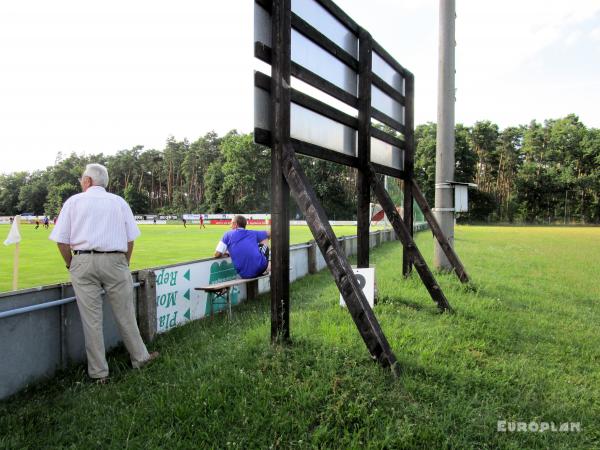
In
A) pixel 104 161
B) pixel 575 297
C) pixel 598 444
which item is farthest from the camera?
pixel 104 161

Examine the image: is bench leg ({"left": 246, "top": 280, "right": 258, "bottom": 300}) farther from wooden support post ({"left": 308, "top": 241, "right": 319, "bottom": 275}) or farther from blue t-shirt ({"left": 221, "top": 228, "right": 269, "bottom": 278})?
wooden support post ({"left": 308, "top": 241, "right": 319, "bottom": 275})

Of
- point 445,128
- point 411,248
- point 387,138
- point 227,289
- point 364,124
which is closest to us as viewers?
point 364,124

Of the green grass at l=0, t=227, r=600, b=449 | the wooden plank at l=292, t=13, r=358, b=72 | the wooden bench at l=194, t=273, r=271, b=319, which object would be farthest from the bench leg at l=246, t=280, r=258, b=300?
the wooden plank at l=292, t=13, r=358, b=72

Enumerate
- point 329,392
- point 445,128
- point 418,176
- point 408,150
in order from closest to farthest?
point 329,392 < point 408,150 < point 445,128 < point 418,176

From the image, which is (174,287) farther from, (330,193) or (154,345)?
(330,193)

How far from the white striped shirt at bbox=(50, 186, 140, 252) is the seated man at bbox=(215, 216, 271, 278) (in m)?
3.18

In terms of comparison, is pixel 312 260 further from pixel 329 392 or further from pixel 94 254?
pixel 329 392

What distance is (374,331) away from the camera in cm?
372

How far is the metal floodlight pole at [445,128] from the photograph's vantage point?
8.70m

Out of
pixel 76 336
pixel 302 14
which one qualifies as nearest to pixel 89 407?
pixel 76 336

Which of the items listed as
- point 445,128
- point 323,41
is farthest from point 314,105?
point 445,128

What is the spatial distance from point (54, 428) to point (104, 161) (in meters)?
105

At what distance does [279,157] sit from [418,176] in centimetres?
7662

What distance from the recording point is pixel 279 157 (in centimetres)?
419
